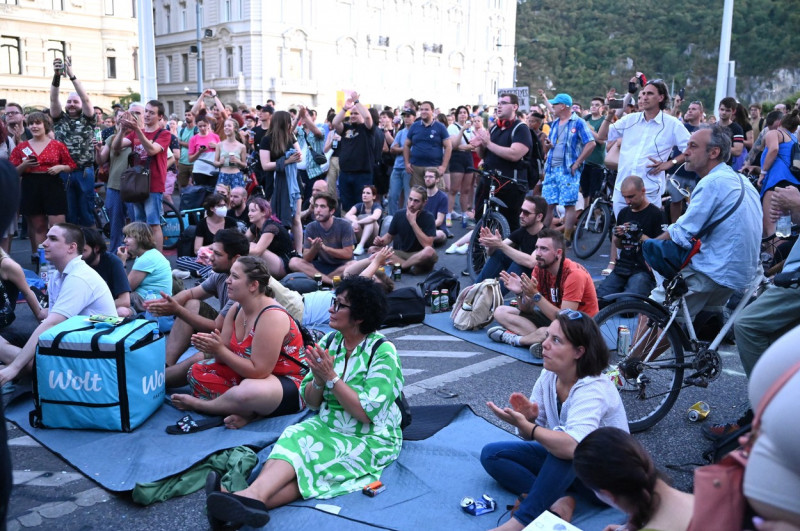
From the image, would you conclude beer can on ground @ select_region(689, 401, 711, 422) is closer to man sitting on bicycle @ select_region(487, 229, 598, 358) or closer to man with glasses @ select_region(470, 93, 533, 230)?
man sitting on bicycle @ select_region(487, 229, 598, 358)

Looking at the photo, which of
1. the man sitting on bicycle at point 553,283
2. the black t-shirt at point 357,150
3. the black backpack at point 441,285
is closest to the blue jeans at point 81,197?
the black t-shirt at point 357,150

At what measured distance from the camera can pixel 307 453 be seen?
370 cm

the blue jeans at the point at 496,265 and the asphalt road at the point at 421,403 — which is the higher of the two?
the blue jeans at the point at 496,265

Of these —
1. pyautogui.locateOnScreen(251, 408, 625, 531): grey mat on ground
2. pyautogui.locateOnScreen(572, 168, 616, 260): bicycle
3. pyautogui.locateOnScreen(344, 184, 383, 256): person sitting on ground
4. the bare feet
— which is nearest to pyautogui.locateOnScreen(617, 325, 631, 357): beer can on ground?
pyautogui.locateOnScreen(251, 408, 625, 531): grey mat on ground

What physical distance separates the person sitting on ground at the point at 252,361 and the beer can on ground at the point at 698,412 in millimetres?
2517

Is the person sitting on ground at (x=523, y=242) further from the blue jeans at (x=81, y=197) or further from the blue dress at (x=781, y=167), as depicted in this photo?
the blue jeans at (x=81, y=197)

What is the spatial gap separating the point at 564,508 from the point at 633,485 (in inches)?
38.8


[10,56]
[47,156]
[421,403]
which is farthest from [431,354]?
[10,56]

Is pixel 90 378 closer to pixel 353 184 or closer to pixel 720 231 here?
pixel 720 231

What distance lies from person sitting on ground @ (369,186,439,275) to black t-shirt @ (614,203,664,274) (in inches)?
93.9

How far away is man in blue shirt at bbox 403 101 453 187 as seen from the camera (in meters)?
11.5

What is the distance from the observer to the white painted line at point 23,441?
445 cm

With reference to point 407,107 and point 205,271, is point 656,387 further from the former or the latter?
point 407,107

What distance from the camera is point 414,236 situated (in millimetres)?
9164
